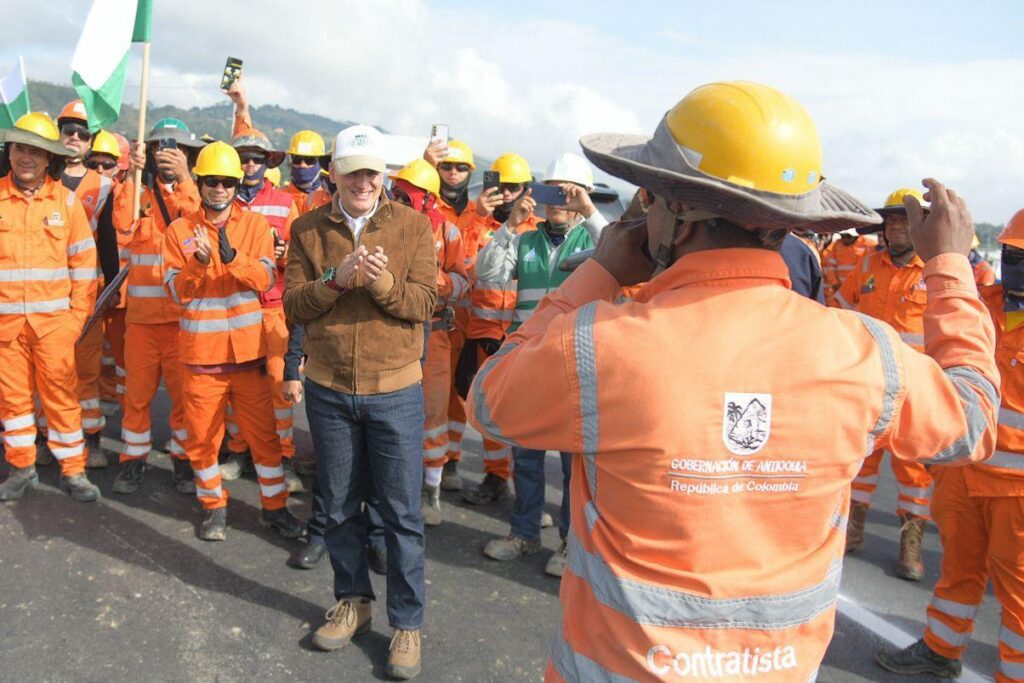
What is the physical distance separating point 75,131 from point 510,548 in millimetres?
5177

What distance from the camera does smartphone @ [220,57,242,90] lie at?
7.01m

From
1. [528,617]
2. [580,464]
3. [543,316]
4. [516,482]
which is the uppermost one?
[543,316]

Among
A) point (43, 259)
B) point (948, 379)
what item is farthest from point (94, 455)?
point (948, 379)

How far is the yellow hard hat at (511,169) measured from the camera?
5.70 meters

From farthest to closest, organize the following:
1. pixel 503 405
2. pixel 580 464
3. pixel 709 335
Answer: pixel 580 464
pixel 503 405
pixel 709 335

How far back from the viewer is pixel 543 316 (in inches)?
62.7

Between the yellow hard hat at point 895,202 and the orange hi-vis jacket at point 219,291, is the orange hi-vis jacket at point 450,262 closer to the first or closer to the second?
the orange hi-vis jacket at point 219,291

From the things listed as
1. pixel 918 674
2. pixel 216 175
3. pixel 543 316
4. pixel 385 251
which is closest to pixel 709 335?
pixel 543 316

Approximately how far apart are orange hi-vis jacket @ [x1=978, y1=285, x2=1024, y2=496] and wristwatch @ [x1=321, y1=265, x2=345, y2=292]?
2.75 meters

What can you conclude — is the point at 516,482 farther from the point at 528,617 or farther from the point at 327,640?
the point at 327,640

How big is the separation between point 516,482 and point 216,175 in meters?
2.57

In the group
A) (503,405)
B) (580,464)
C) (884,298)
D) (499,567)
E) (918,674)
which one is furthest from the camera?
(884,298)

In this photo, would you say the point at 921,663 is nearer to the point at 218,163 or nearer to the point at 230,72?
the point at 218,163

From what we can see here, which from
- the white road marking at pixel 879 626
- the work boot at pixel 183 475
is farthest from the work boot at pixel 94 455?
the white road marking at pixel 879 626
